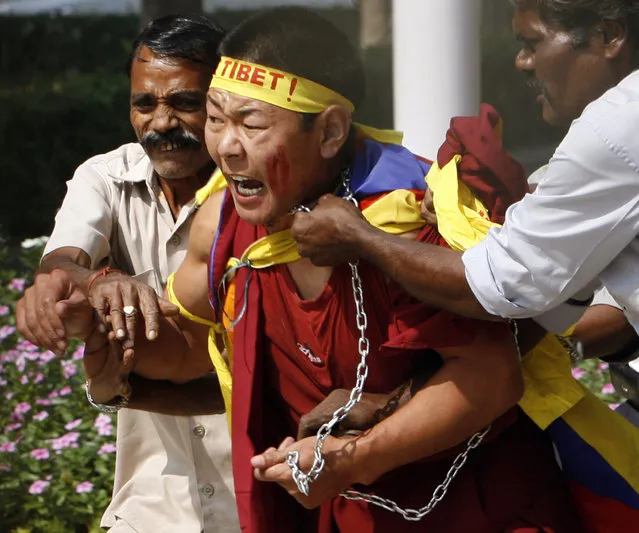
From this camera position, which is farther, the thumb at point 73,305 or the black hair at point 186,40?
the black hair at point 186,40

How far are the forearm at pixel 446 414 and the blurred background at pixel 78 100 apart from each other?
7052mm

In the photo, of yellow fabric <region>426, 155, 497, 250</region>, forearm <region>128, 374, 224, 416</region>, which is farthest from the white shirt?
forearm <region>128, 374, 224, 416</region>

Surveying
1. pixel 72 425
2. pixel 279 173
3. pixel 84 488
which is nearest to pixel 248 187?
pixel 279 173

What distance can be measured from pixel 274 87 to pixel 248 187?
248mm

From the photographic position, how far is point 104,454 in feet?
17.7

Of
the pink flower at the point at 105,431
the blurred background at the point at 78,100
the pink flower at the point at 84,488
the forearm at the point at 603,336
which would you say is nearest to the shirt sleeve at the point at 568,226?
the forearm at the point at 603,336

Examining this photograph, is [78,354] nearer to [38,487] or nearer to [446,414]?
[38,487]

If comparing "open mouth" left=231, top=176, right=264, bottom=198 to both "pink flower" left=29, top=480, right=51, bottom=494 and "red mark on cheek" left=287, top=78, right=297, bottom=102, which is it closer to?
"red mark on cheek" left=287, top=78, right=297, bottom=102

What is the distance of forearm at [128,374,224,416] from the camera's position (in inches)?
131

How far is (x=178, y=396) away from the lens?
3430mm

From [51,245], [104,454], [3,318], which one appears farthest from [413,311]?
[3,318]

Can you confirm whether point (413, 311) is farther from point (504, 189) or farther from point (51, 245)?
Answer: point (51, 245)

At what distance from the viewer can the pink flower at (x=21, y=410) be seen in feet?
18.7

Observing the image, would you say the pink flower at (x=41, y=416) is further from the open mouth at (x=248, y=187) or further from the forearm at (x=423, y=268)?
the forearm at (x=423, y=268)
